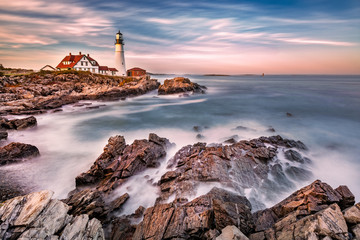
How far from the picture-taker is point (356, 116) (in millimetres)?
18562

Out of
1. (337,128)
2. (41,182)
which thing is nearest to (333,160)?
(337,128)

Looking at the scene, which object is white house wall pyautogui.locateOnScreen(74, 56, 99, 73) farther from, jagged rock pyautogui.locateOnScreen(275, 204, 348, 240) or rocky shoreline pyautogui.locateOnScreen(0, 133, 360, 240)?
jagged rock pyautogui.locateOnScreen(275, 204, 348, 240)

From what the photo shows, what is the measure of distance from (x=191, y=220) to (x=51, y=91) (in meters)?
32.1

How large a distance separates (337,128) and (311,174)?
9550mm

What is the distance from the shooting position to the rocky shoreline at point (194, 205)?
3.96 m

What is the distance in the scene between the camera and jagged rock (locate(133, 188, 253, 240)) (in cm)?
447

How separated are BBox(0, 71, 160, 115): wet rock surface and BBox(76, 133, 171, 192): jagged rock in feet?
47.8

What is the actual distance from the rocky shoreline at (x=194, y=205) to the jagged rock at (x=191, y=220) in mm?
22

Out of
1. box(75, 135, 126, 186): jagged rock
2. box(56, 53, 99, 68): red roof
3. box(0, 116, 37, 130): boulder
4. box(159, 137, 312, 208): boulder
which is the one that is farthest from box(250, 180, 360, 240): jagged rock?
box(56, 53, 99, 68): red roof

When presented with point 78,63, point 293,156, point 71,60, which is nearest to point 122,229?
point 293,156

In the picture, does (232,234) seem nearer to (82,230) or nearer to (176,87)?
A: (82,230)

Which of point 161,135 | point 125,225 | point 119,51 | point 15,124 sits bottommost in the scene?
point 125,225

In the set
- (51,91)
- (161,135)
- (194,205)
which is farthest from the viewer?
(51,91)

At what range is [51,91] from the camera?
2888cm
